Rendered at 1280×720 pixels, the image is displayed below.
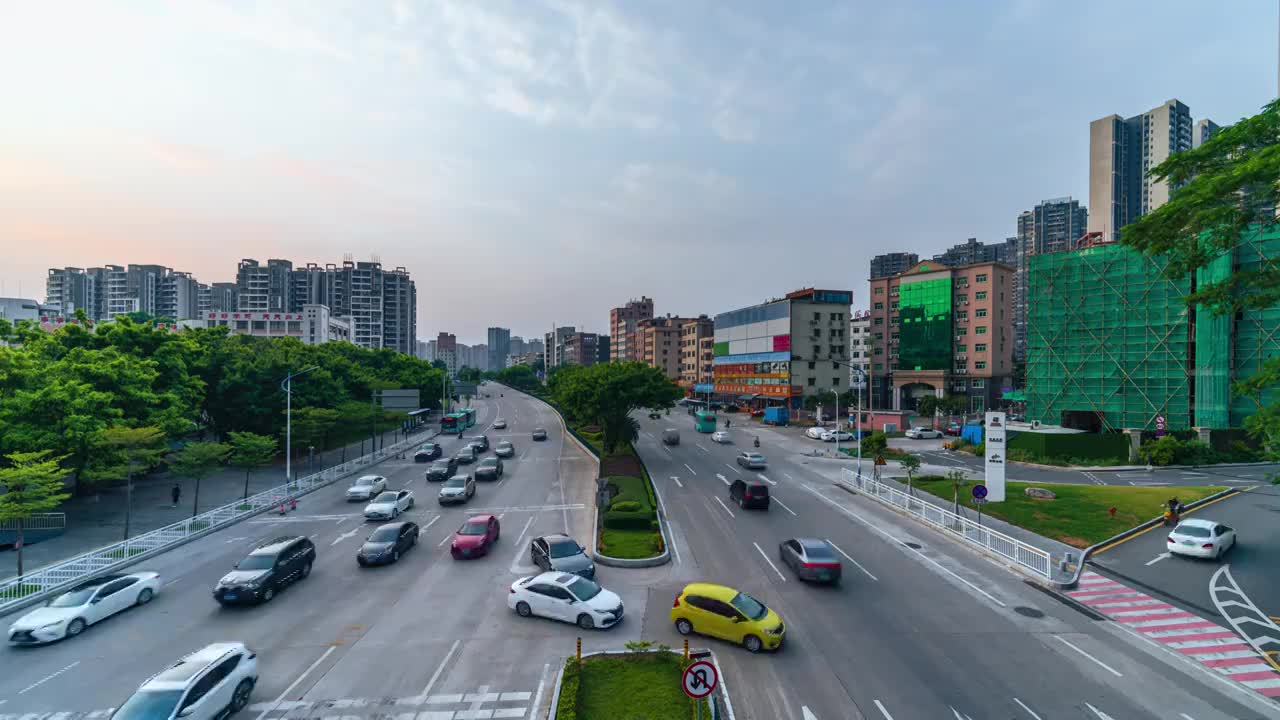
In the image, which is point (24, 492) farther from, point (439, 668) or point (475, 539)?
point (439, 668)

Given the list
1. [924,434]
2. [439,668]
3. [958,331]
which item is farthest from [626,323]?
[439,668]

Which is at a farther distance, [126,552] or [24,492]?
[126,552]

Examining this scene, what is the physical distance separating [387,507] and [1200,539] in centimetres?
3597

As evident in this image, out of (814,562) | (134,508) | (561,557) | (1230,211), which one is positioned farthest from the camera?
(134,508)

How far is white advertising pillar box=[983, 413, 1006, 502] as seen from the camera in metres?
28.1

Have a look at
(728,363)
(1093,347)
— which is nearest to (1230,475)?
(1093,347)

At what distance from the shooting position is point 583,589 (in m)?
17.1

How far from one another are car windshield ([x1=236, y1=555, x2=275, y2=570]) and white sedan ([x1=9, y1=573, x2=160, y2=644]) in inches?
114

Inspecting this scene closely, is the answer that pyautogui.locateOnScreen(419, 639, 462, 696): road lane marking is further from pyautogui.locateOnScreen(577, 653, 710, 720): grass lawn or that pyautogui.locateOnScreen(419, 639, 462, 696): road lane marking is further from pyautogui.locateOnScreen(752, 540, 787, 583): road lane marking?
pyautogui.locateOnScreen(752, 540, 787, 583): road lane marking

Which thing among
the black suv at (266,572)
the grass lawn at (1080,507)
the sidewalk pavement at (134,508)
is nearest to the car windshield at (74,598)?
the black suv at (266,572)

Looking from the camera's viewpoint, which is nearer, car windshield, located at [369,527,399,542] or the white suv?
the white suv

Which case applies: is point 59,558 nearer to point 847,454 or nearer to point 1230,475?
point 847,454

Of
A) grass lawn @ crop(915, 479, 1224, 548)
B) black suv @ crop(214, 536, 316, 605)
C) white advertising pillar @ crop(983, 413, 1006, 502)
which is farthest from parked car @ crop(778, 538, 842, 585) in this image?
black suv @ crop(214, 536, 316, 605)

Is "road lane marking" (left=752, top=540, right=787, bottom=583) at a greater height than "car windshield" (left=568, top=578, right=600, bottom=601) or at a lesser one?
lesser
